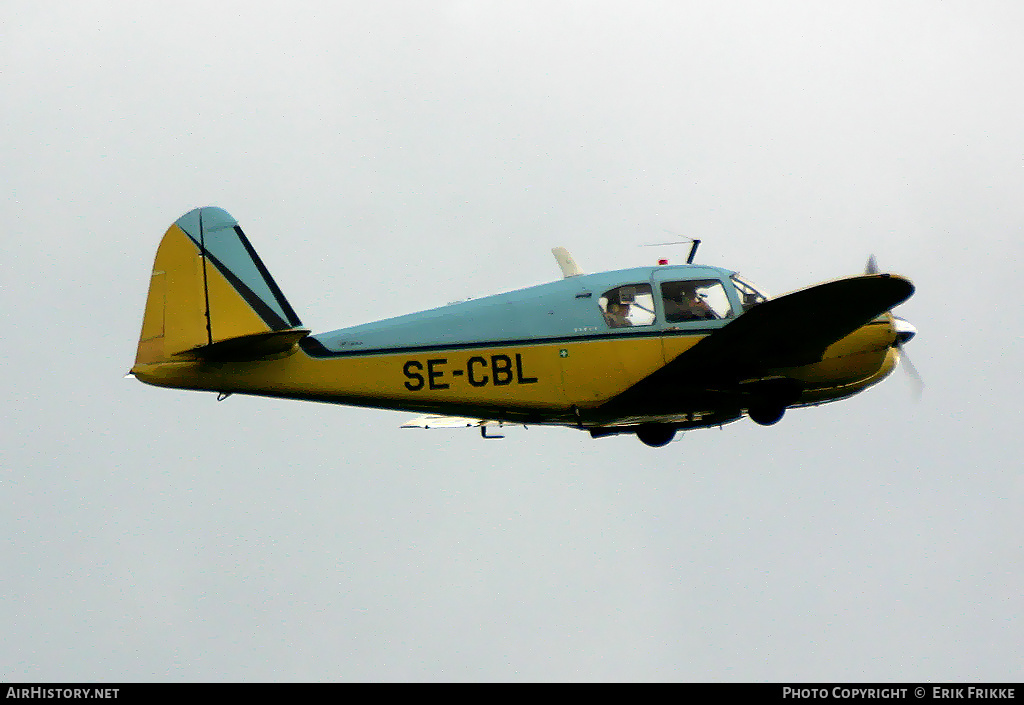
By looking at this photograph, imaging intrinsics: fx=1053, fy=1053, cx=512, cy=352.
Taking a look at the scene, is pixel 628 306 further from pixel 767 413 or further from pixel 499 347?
pixel 767 413

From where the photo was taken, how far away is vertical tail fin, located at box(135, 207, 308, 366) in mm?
13836

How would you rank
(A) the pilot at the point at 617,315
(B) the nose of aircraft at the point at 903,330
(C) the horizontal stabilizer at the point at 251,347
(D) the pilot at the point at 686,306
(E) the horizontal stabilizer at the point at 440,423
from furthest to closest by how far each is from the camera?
(E) the horizontal stabilizer at the point at 440,423 → (B) the nose of aircraft at the point at 903,330 → (D) the pilot at the point at 686,306 → (A) the pilot at the point at 617,315 → (C) the horizontal stabilizer at the point at 251,347

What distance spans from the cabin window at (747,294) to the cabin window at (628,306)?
1.31m

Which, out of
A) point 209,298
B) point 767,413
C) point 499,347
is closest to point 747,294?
point 767,413

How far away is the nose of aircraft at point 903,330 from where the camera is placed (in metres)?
15.8

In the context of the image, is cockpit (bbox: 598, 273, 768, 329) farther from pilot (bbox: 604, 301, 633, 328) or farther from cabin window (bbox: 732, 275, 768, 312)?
cabin window (bbox: 732, 275, 768, 312)

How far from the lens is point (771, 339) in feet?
44.7

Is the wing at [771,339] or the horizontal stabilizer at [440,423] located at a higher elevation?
the wing at [771,339]

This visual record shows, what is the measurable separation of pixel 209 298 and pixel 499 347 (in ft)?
13.0

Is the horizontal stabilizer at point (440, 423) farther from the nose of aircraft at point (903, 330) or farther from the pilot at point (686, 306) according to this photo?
the nose of aircraft at point (903, 330)

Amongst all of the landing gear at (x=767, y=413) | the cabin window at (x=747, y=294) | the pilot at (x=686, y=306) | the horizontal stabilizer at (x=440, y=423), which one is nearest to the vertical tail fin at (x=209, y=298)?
the horizontal stabilizer at (x=440, y=423)

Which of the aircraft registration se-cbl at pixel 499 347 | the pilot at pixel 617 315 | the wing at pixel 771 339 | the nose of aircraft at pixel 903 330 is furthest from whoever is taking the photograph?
the nose of aircraft at pixel 903 330

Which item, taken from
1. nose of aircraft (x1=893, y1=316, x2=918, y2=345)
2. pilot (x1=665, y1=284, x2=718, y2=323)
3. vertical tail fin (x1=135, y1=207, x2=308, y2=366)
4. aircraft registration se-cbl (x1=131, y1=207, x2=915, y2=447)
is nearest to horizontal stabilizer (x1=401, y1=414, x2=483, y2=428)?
aircraft registration se-cbl (x1=131, y1=207, x2=915, y2=447)
